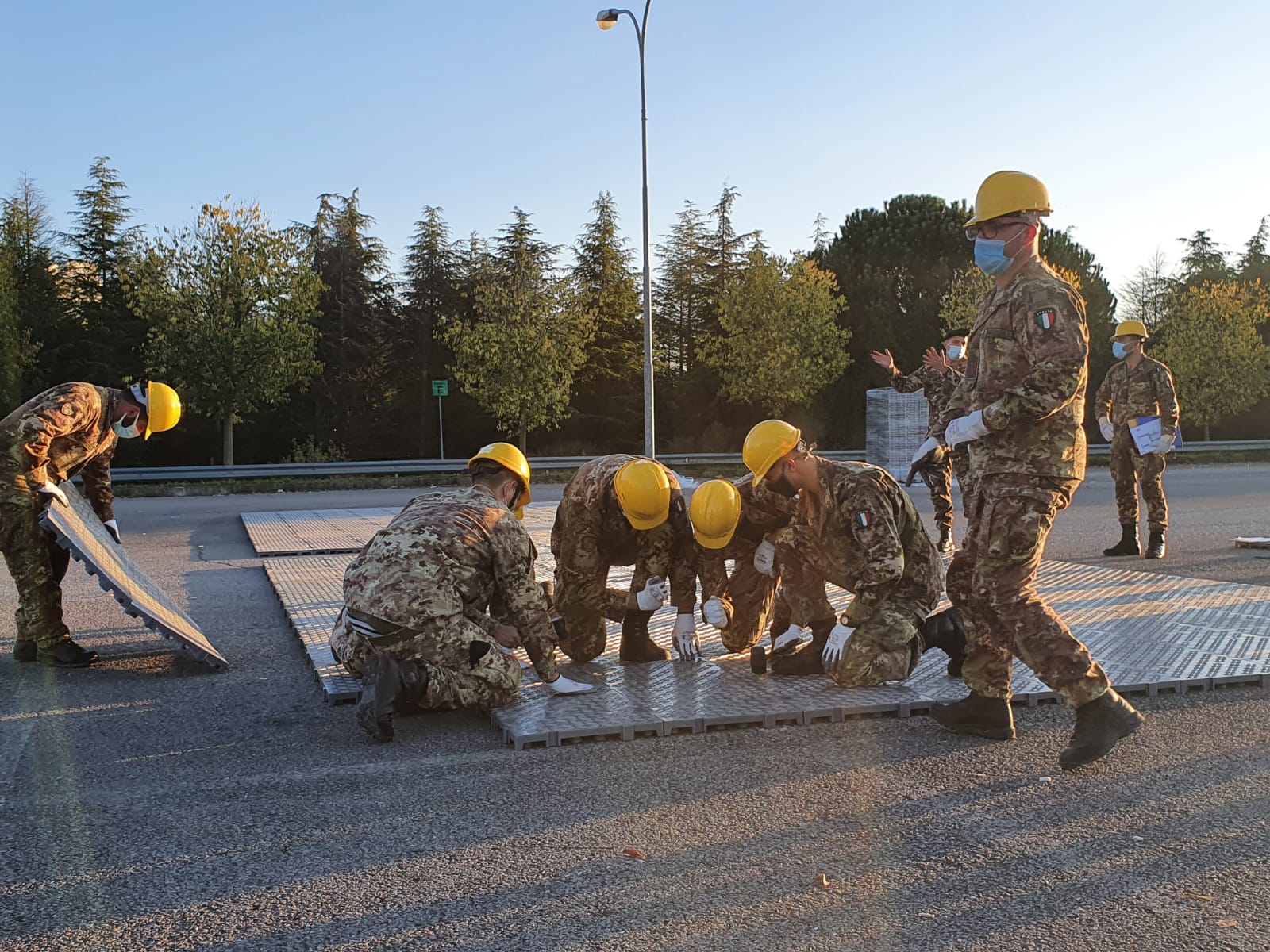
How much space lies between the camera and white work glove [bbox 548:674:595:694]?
4.97 m

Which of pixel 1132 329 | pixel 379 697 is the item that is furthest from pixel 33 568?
pixel 1132 329

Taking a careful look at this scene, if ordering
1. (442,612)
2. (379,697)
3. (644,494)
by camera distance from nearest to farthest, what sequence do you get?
1. (379,697)
2. (442,612)
3. (644,494)

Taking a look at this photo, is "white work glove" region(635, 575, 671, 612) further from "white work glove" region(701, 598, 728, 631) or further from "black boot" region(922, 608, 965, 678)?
"black boot" region(922, 608, 965, 678)

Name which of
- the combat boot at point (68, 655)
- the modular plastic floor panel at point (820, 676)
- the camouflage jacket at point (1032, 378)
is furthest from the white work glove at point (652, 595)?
the combat boot at point (68, 655)

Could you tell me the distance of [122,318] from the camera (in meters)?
31.9

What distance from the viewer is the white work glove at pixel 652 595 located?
18.5 feet

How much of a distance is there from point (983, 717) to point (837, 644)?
83cm

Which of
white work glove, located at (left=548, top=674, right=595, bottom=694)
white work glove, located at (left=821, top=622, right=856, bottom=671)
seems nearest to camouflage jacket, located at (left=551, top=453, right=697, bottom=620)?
white work glove, located at (left=548, top=674, right=595, bottom=694)

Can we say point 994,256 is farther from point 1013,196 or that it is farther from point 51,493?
point 51,493

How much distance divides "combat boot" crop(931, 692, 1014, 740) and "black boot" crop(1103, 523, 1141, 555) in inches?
259

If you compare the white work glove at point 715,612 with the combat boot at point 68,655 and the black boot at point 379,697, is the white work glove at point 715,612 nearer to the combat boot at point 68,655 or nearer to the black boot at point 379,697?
the black boot at point 379,697

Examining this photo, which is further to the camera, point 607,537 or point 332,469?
point 332,469

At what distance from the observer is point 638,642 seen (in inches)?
228

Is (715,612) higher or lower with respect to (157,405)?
lower
